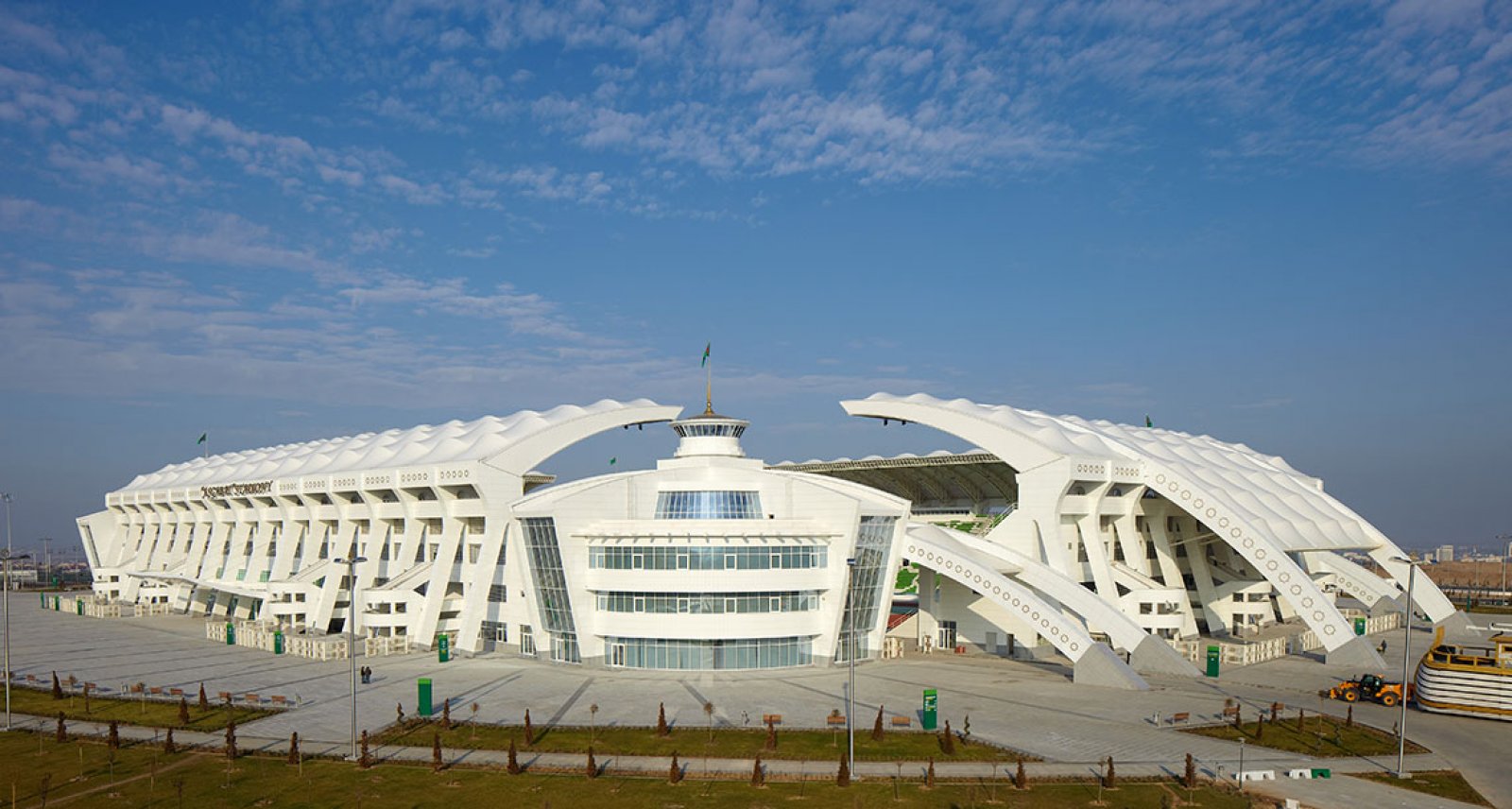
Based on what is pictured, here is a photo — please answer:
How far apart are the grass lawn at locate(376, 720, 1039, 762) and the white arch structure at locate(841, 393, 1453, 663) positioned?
28.7 meters

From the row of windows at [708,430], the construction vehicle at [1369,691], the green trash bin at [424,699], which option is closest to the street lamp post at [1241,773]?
the construction vehicle at [1369,691]

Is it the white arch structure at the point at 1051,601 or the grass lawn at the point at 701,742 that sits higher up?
the white arch structure at the point at 1051,601

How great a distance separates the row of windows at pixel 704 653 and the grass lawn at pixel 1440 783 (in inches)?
1191

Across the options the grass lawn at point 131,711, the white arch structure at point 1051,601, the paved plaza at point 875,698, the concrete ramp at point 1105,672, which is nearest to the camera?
the paved plaza at point 875,698

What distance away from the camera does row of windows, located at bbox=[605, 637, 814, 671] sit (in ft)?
191

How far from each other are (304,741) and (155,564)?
3622 inches

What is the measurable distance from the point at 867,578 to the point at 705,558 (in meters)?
10.8

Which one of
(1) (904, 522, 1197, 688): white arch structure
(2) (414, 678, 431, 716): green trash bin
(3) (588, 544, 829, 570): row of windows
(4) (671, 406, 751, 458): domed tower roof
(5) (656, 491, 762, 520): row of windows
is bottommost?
(2) (414, 678, 431, 716): green trash bin

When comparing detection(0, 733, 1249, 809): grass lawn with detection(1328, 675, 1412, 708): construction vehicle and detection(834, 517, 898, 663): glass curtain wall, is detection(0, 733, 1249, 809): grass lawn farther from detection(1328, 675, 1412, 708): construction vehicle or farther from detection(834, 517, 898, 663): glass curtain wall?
detection(834, 517, 898, 663): glass curtain wall

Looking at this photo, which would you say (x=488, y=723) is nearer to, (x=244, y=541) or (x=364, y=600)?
(x=364, y=600)

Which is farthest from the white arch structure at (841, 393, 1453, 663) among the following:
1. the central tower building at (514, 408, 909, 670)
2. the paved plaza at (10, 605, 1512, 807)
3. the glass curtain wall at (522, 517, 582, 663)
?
the glass curtain wall at (522, 517, 582, 663)

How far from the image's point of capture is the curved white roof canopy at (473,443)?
7175cm

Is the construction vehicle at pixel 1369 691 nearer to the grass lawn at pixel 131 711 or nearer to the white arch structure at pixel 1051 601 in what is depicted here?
the white arch structure at pixel 1051 601

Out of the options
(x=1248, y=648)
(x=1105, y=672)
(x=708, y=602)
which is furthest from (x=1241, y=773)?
(x=1248, y=648)
